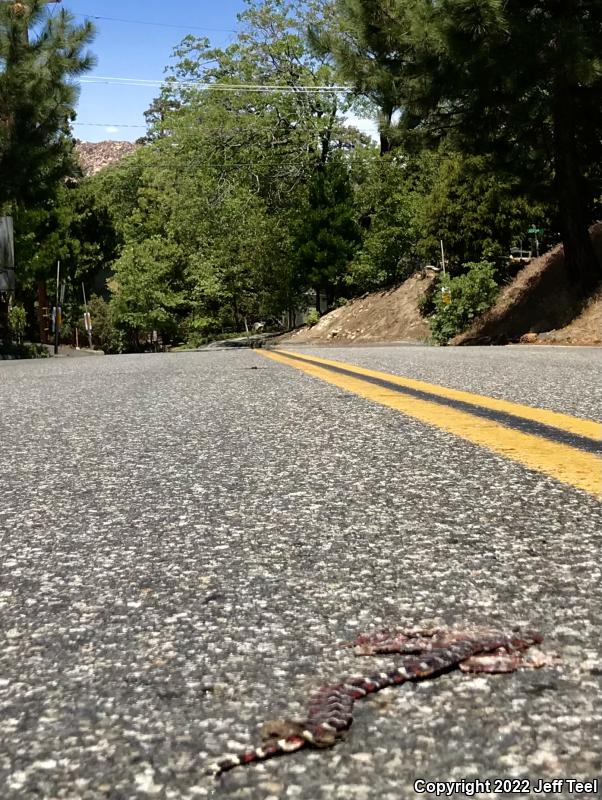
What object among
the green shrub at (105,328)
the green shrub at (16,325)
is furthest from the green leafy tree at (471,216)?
the green shrub at (105,328)

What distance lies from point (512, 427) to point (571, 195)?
14.8 metres

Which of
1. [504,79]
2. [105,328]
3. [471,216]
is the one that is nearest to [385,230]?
[471,216]

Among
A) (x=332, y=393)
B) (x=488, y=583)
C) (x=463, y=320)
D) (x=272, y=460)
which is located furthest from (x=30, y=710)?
(x=463, y=320)

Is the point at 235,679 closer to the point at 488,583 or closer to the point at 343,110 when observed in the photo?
the point at 488,583

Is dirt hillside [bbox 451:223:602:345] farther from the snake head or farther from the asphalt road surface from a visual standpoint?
the snake head

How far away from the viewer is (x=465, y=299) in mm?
20703

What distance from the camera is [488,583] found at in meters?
1.54

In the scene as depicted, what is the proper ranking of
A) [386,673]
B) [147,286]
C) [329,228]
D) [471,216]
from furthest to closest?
[147,286] < [329,228] < [471,216] < [386,673]

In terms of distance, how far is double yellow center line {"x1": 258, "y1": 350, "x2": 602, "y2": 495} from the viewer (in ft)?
8.53

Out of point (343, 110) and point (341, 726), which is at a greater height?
point (343, 110)

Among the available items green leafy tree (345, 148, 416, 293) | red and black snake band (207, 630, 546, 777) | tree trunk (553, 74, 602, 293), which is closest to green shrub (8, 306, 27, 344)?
green leafy tree (345, 148, 416, 293)

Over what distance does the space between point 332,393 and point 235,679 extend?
13.6 ft

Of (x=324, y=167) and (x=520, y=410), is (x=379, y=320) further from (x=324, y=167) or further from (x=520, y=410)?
(x=520, y=410)

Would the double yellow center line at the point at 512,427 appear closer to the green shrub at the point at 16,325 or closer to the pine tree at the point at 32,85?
the pine tree at the point at 32,85
